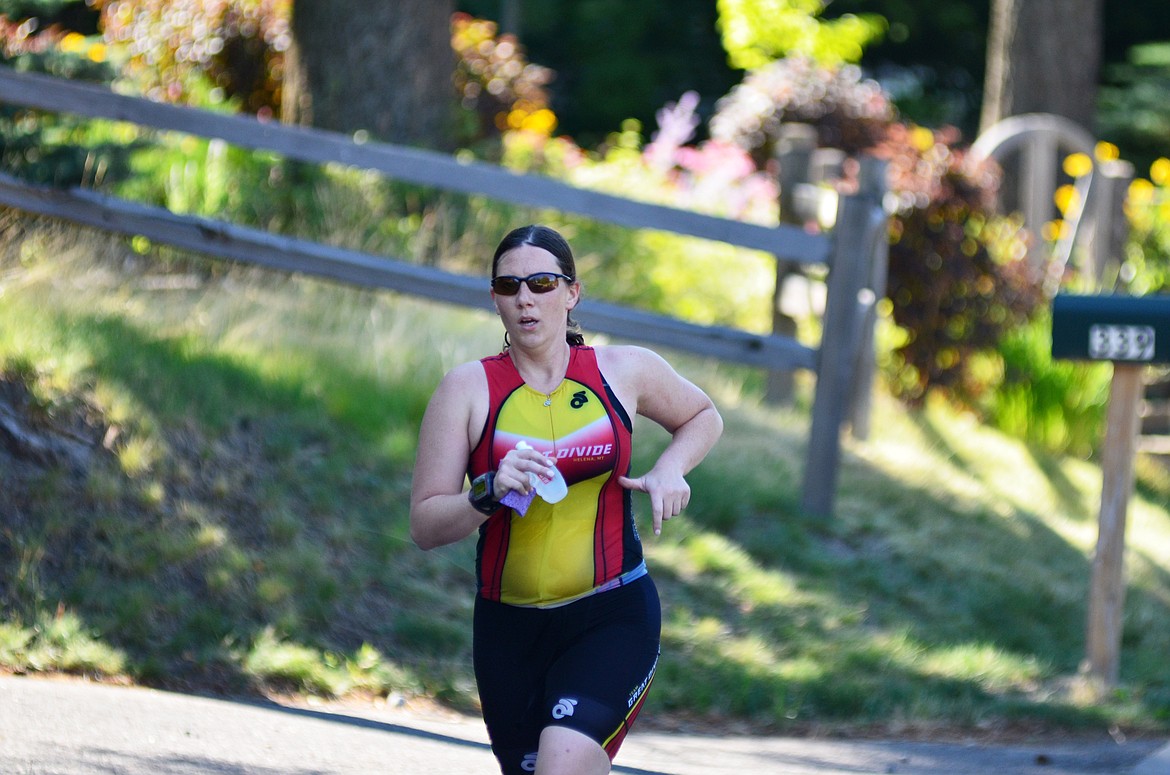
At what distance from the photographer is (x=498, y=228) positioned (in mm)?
9477

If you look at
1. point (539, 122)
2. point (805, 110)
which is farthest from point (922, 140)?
point (539, 122)

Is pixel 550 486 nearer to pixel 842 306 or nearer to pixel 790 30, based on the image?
pixel 842 306

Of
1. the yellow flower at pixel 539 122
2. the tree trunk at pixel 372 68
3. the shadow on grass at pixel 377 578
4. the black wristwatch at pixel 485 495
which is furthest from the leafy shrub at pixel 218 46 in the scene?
the black wristwatch at pixel 485 495

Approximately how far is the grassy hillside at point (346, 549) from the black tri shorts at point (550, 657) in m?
1.90

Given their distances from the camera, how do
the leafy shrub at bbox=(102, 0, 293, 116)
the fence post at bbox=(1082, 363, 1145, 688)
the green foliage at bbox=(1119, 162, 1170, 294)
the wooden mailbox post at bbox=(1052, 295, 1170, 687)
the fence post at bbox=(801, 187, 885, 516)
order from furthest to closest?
1. the green foliage at bbox=(1119, 162, 1170, 294)
2. the leafy shrub at bbox=(102, 0, 293, 116)
3. the fence post at bbox=(801, 187, 885, 516)
4. the fence post at bbox=(1082, 363, 1145, 688)
5. the wooden mailbox post at bbox=(1052, 295, 1170, 687)

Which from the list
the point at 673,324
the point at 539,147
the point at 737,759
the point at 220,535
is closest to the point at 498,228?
the point at 539,147

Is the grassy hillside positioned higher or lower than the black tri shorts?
lower

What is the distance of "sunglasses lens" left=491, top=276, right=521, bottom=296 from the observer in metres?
3.28

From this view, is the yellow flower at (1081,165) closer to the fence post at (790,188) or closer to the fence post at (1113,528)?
the fence post at (790,188)

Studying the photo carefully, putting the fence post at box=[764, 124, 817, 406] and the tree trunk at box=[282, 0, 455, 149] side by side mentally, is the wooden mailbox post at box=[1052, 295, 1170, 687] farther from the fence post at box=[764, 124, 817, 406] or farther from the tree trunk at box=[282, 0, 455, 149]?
the tree trunk at box=[282, 0, 455, 149]

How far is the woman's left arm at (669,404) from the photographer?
3.46 m

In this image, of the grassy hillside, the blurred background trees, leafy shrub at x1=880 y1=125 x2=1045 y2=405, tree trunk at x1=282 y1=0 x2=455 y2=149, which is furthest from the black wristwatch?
leafy shrub at x1=880 y1=125 x2=1045 y2=405

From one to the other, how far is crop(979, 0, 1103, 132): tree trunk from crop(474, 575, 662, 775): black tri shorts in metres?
12.6

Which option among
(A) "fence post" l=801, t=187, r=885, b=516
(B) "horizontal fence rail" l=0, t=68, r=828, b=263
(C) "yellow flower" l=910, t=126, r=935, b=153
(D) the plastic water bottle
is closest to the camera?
(D) the plastic water bottle
